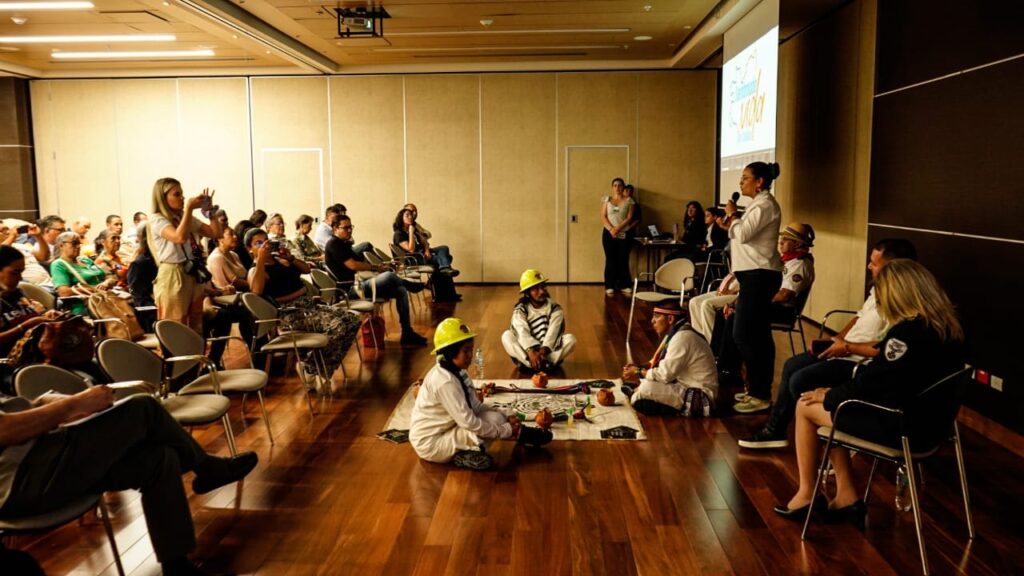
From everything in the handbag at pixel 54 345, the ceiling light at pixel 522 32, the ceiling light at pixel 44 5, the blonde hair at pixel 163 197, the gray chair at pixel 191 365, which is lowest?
the gray chair at pixel 191 365

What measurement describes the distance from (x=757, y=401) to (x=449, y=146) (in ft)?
30.0

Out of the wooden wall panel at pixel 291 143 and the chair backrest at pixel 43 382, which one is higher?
the wooden wall panel at pixel 291 143

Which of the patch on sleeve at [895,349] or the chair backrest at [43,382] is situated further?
the chair backrest at [43,382]

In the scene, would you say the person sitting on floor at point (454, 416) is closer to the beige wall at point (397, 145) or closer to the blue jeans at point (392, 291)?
the blue jeans at point (392, 291)

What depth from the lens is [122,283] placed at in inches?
337

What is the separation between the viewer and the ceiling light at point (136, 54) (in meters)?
12.4

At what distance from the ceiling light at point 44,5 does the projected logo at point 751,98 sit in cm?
723

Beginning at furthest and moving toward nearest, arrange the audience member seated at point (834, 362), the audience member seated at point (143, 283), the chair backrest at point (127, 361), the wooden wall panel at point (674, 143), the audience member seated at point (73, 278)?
the wooden wall panel at point (674, 143)
the audience member seated at point (73, 278)
the audience member seated at point (143, 283)
the audience member seated at point (834, 362)
the chair backrest at point (127, 361)

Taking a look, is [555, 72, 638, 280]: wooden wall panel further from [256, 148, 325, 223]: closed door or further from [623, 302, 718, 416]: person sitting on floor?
[623, 302, 718, 416]: person sitting on floor

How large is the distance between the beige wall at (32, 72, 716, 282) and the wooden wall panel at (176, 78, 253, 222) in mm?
24

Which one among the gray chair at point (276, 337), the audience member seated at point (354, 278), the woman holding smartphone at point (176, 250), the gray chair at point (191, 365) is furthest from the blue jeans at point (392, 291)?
the gray chair at point (191, 365)

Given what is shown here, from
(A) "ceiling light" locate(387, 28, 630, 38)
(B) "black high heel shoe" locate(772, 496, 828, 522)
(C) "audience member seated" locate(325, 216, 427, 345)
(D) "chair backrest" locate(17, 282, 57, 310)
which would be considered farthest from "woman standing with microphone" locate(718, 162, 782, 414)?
(A) "ceiling light" locate(387, 28, 630, 38)

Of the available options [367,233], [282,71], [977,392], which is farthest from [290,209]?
[977,392]

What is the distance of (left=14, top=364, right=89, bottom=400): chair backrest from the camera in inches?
147
